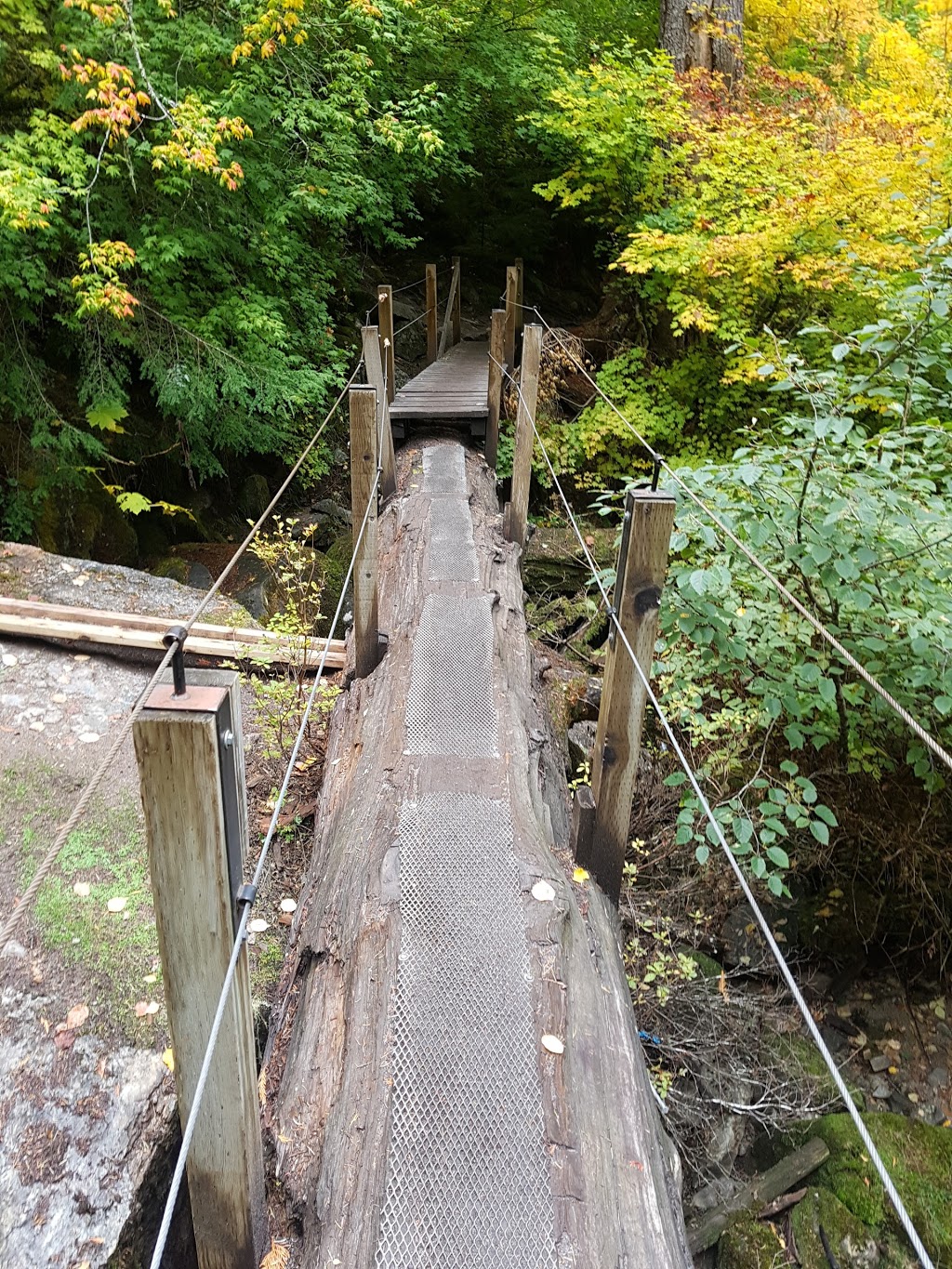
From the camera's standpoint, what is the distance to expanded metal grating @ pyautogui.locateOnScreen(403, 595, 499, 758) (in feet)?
9.94

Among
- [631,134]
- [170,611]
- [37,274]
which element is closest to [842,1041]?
[170,611]

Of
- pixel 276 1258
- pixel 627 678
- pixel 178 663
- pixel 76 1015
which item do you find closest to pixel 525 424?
pixel 627 678

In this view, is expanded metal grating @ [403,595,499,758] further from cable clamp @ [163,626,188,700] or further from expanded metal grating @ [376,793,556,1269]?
cable clamp @ [163,626,188,700]

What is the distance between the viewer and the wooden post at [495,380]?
6.96 meters

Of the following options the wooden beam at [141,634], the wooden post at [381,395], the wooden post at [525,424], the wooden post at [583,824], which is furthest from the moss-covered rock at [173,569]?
the wooden post at [583,824]

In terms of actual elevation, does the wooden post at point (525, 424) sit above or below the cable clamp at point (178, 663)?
below

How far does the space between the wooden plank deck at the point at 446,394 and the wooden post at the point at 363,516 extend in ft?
12.3

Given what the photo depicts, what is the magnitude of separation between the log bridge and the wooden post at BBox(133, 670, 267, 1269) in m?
0.22

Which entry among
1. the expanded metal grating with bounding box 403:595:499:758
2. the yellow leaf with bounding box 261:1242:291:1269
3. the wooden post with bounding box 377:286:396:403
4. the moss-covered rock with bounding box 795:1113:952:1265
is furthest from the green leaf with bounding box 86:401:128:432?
Answer: the moss-covered rock with bounding box 795:1113:952:1265

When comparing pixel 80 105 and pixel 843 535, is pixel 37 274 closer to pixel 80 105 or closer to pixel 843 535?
pixel 80 105

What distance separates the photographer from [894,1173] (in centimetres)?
321

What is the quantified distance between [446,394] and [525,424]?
255 centimetres

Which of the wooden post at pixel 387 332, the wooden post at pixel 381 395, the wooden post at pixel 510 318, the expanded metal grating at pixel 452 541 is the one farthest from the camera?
the wooden post at pixel 510 318

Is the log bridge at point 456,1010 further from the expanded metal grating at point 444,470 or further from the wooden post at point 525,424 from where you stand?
the expanded metal grating at point 444,470
